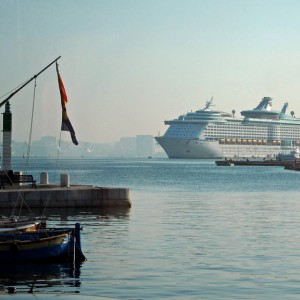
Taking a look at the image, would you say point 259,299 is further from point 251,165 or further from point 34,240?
point 251,165

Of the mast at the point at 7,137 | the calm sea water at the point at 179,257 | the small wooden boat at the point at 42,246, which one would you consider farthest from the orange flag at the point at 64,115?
the small wooden boat at the point at 42,246

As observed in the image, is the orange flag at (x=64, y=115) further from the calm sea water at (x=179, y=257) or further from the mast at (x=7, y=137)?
the mast at (x=7, y=137)

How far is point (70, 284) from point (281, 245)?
424 inches

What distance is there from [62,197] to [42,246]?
20.3m

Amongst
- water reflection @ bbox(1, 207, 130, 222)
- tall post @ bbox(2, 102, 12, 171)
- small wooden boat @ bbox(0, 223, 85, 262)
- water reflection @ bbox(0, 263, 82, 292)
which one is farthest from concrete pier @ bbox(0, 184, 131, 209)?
water reflection @ bbox(0, 263, 82, 292)

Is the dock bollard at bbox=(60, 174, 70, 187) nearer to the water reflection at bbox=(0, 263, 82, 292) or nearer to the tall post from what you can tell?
the tall post

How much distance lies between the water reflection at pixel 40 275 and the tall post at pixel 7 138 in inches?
1278

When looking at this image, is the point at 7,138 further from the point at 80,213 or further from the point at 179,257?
the point at 179,257

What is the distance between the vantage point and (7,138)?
59094mm

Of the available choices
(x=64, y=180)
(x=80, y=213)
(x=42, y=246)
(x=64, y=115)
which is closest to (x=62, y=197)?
(x=80, y=213)

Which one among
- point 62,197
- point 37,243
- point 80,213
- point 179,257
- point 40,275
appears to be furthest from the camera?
point 62,197

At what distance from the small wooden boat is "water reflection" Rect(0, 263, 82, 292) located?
25 cm

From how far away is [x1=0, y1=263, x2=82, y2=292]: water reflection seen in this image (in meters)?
21.4

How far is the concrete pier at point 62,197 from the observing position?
43.9 m
